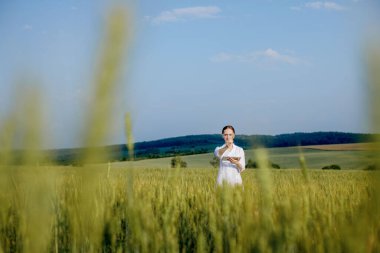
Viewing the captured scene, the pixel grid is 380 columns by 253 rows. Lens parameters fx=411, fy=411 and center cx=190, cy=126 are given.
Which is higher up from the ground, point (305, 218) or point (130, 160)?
point (130, 160)

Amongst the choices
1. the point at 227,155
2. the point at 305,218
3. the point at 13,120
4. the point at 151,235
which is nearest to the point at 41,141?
the point at 13,120

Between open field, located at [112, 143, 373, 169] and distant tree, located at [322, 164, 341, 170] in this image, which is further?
open field, located at [112, 143, 373, 169]

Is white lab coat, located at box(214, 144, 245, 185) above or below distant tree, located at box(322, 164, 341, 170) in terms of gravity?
below

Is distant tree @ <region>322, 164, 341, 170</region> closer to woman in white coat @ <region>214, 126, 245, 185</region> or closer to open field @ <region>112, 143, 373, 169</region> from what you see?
open field @ <region>112, 143, 373, 169</region>

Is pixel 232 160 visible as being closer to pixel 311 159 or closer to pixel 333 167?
pixel 333 167

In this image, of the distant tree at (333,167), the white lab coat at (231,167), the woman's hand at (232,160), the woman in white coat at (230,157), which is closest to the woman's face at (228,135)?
the woman in white coat at (230,157)

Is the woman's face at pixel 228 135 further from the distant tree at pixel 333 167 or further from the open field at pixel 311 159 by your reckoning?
the distant tree at pixel 333 167

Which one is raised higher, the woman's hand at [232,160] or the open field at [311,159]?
the open field at [311,159]

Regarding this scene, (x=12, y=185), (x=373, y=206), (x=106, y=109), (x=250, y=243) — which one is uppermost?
(x=106, y=109)

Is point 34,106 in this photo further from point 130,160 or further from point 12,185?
point 12,185

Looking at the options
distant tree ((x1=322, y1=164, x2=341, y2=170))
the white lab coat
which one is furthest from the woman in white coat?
distant tree ((x1=322, y1=164, x2=341, y2=170))

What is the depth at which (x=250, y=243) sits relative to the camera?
4.32 ft

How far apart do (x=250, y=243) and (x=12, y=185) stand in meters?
0.93

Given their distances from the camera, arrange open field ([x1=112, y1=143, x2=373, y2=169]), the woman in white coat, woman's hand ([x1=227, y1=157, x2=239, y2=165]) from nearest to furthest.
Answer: woman's hand ([x1=227, y1=157, x2=239, y2=165])
the woman in white coat
open field ([x1=112, y1=143, x2=373, y2=169])
